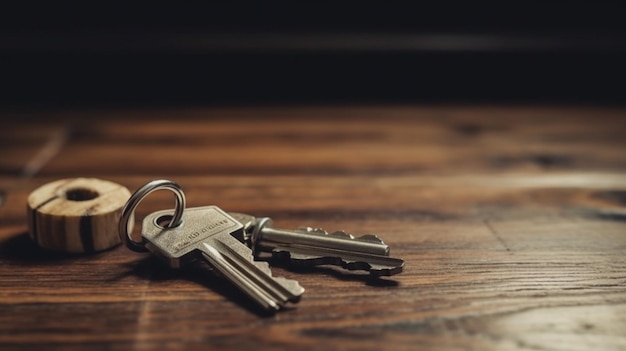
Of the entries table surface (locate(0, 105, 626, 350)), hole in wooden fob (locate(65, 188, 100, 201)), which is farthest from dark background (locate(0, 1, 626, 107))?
hole in wooden fob (locate(65, 188, 100, 201))

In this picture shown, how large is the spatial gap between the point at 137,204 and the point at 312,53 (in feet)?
2.65

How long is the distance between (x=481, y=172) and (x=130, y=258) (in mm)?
574

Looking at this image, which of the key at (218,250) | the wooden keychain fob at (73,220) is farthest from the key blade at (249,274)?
the wooden keychain fob at (73,220)

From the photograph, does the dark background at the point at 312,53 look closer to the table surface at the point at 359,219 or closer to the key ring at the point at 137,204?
the table surface at the point at 359,219

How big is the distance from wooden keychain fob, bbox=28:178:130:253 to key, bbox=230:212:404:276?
0.48 ft

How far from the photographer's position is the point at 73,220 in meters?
0.73

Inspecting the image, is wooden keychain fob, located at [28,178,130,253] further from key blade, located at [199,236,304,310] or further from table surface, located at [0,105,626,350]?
key blade, located at [199,236,304,310]

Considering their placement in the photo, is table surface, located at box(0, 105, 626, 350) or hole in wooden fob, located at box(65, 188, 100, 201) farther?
hole in wooden fob, located at box(65, 188, 100, 201)

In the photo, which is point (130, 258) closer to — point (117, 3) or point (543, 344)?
point (543, 344)

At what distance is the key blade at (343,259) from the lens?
0.70 m

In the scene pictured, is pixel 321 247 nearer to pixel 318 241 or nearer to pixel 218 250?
pixel 318 241

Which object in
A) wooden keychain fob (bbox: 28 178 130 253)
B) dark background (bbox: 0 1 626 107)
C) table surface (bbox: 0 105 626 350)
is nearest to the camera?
table surface (bbox: 0 105 626 350)

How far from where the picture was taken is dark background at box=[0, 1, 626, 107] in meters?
1.42

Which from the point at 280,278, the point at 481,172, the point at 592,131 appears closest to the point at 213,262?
the point at 280,278
